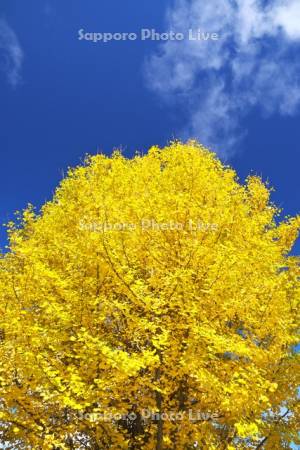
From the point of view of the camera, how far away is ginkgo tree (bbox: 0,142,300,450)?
27.5ft

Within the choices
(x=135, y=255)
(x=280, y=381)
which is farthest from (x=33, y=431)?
(x=280, y=381)

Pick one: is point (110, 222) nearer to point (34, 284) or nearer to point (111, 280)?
point (111, 280)

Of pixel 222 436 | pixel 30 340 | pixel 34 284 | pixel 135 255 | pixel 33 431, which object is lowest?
pixel 33 431

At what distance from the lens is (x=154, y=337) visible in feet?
26.0

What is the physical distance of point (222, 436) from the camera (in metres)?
10.2

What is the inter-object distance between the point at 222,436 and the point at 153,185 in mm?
7171

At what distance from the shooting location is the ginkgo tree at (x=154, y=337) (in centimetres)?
838

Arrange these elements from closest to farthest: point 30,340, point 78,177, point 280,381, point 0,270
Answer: point 30,340, point 280,381, point 0,270, point 78,177

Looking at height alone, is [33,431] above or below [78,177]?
below

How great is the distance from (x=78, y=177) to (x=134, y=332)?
8484 millimetres

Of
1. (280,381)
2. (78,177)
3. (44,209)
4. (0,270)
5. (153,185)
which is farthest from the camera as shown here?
(44,209)

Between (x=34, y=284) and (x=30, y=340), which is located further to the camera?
(x=34, y=284)

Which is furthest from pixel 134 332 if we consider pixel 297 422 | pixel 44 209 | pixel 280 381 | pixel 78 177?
pixel 44 209

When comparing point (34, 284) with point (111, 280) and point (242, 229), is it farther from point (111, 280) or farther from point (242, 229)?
point (242, 229)
